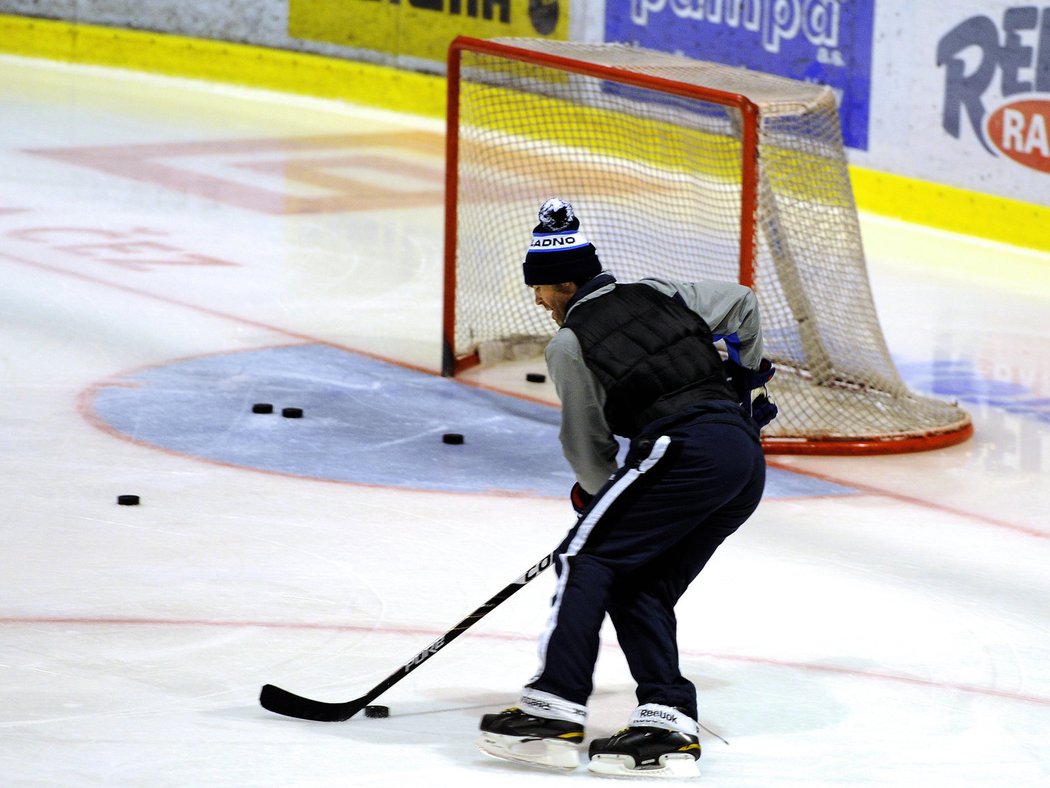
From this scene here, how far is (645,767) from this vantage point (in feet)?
13.3

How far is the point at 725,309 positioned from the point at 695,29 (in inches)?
312

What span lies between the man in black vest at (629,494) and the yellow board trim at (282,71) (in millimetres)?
7040

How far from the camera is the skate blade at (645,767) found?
4059mm

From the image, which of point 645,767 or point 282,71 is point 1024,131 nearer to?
point 282,71

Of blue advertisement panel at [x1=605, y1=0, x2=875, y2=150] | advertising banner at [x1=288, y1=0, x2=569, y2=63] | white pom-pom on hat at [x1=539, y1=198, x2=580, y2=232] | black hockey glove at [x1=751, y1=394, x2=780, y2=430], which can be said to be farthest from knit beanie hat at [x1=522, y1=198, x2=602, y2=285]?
advertising banner at [x1=288, y1=0, x2=569, y2=63]

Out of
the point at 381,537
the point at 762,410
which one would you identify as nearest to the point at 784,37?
the point at 381,537

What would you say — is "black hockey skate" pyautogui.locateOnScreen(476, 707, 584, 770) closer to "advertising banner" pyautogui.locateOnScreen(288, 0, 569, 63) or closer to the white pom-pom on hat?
the white pom-pom on hat

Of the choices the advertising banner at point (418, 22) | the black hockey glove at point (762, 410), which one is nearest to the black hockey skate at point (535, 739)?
the black hockey glove at point (762, 410)

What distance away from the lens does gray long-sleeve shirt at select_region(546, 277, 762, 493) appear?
407 centimetres

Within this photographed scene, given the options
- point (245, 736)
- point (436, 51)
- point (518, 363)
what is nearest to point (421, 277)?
point (518, 363)

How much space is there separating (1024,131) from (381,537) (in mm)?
5614

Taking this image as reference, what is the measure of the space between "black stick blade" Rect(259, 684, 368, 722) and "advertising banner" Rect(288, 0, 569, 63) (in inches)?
361

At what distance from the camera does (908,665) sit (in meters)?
4.92

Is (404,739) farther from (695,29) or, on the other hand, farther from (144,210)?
(695,29)
